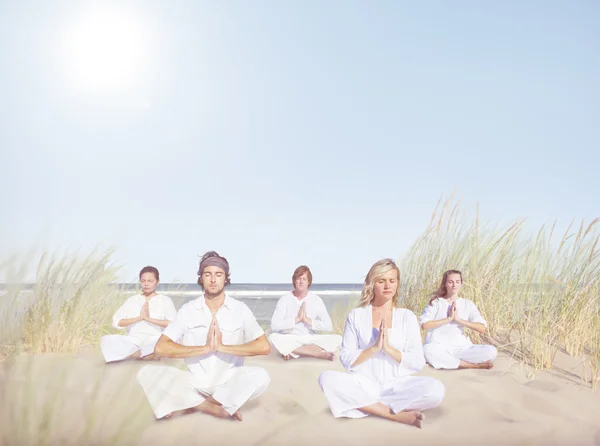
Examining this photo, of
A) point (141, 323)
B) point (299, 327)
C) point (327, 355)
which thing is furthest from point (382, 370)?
point (141, 323)

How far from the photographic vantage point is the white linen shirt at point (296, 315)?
25.7 feet

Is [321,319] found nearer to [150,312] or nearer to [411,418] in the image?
[150,312]

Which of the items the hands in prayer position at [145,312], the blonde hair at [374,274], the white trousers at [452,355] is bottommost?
the white trousers at [452,355]

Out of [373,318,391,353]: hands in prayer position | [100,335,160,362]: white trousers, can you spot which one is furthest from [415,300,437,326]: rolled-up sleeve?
[100,335,160,362]: white trousers

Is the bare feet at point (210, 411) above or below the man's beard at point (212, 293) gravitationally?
below

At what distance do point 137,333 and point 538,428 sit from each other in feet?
14.9

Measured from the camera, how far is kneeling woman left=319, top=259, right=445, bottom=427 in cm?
460

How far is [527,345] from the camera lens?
6980 millimetres

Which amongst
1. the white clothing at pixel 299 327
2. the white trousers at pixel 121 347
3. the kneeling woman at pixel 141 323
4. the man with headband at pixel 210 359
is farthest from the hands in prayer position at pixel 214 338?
the white clothing at pixel 299 327

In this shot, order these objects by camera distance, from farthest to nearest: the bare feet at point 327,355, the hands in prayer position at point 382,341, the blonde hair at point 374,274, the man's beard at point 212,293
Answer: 1. the bare feet at point 327,355
2. the man's beard at point 212,293
3. the blonde hair at point 374,274
4. the hands in prayer position at point 382,341

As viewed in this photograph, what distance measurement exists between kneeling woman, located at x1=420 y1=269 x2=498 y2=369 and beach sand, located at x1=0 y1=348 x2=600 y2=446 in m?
0.52

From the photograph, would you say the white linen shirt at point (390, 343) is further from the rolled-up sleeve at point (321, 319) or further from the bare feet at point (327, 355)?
the rolled-up sleeve at point (321, 319)

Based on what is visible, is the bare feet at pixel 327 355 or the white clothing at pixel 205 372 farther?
the bare feet at pixel 327 355

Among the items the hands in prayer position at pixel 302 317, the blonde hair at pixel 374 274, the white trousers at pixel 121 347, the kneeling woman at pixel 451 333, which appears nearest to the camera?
the blonde hair at pixel 374 274
